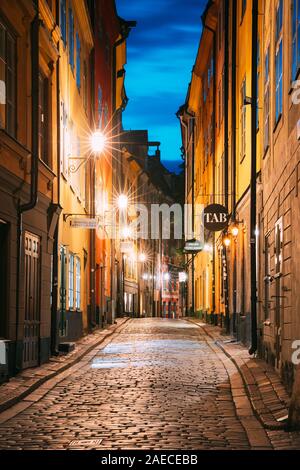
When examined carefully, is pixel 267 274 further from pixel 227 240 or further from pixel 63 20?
pixel 227 240

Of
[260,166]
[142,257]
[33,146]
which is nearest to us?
[33,146]

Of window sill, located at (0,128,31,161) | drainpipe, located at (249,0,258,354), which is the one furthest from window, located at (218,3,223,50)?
window sill, located at (0,128,31,161)

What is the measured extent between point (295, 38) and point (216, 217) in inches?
574

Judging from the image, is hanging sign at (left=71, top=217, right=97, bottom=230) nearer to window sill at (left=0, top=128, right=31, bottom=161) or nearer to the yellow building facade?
the yellow building facade

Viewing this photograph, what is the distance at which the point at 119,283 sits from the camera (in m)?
45.7

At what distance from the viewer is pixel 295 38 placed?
38.6ft

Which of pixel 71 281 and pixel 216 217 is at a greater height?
pixel 216 217

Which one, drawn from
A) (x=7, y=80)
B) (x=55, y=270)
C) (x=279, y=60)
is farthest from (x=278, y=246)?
(x=55, y=270)

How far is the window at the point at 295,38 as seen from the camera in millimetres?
11422

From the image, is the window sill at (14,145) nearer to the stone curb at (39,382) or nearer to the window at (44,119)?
the window at (44,119)

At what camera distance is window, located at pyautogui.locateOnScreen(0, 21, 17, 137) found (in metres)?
13.8

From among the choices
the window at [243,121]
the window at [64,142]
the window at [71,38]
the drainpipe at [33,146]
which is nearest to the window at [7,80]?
the drainpipe at [33,146]

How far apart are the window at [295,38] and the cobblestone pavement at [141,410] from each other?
4.49 meters

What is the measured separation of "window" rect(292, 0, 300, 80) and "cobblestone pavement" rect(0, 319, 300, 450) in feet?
14.7
